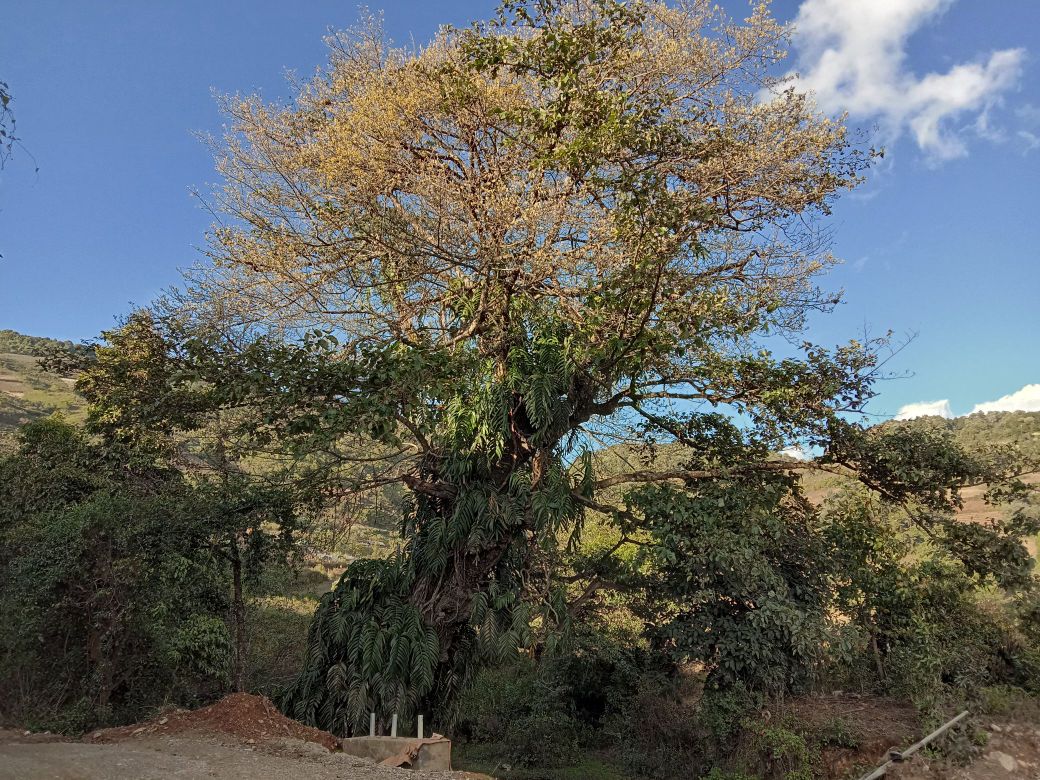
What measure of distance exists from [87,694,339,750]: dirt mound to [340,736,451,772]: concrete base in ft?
1.09

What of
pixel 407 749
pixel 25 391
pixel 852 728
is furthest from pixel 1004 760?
pixel 25 391

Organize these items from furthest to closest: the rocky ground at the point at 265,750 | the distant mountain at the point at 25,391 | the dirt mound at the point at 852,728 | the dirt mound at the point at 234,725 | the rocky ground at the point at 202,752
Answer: the distant mountain at the point at 25,391
the dirt mound at the point at 852,728
the dirt mound at the point at 234,725
the rocky ground at the point at 265,750
the rocky ground at the point at 202,752

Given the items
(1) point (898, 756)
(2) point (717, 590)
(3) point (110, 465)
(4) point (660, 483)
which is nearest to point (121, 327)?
(3) point (110, 465)

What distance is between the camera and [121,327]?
10.3 metres

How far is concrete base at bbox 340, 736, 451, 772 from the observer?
692cm

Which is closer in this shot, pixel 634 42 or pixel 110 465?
pixel 634 42

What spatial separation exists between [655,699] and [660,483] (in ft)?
15.8

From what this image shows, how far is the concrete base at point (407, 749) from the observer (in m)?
6.92

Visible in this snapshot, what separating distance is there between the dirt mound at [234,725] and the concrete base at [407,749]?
1.09ft

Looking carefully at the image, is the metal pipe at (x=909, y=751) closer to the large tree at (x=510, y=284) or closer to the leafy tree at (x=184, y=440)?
the large tree at (x=510, y=284)

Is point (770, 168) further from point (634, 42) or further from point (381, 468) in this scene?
point (381, 468)

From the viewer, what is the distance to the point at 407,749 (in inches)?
272

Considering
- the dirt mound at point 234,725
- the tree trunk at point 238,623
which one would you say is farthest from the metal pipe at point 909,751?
the tree trunk at point 238,623

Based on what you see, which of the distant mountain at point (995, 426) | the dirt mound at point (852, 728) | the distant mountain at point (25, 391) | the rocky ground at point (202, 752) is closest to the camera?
the rocky ground at point (202, 752)
